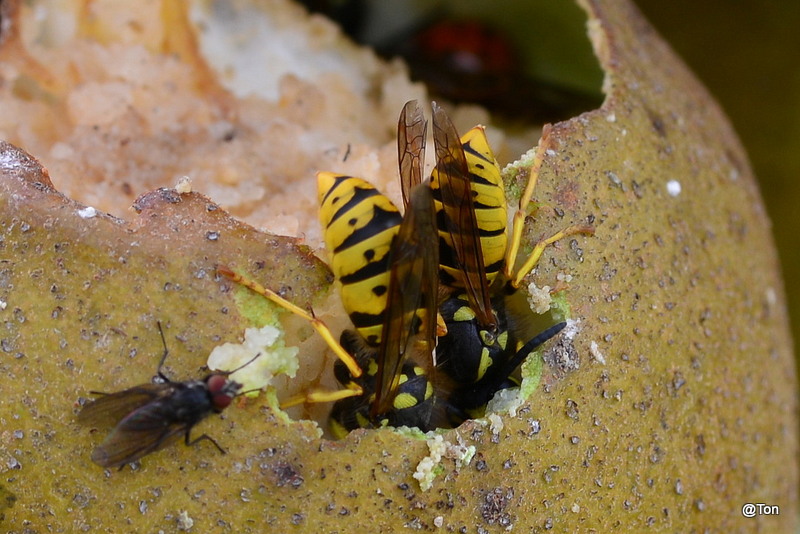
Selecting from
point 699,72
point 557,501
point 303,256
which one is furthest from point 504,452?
point 699,72

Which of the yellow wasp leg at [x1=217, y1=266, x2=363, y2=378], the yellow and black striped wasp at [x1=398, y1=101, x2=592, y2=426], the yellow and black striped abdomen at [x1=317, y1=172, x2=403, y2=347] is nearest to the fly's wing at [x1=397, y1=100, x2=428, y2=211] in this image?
the yellow and black striped wasp at [x1=398, y1=101, x2=592, y2=426]

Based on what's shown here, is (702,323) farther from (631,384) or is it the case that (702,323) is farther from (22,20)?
(22,20)

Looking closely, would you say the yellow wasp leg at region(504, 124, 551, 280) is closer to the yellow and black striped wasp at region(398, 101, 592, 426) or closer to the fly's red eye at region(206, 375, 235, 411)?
the yellow and black striped wasp at region(398, 101, 592, 426)

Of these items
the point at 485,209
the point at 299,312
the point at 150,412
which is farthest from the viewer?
the point at 485,209

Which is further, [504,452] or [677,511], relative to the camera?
[677,511]

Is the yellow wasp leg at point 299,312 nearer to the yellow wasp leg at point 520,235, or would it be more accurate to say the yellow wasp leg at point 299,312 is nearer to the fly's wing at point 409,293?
the fly's wing at point 409,293

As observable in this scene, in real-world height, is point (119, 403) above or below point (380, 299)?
below

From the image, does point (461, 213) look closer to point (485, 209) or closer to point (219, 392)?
point (485, 209)

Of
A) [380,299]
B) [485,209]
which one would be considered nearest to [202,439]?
[380,299]
